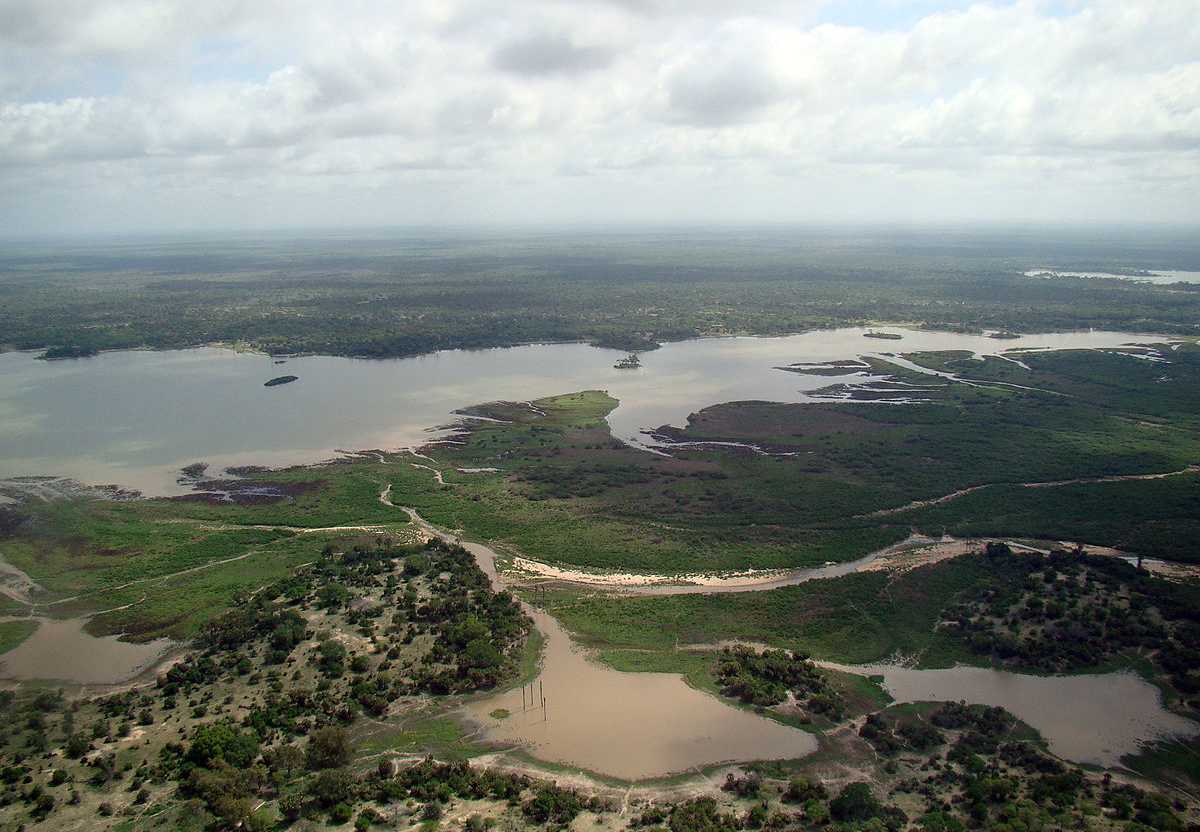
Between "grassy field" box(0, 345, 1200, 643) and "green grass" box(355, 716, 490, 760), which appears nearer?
"green grass" box(355, 716, 490, 760)

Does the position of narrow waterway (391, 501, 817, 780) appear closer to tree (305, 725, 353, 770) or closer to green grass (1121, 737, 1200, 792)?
tree (305, 725, 353, 770)

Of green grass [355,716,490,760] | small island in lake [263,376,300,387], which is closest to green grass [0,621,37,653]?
green grass [355,716,490,760]

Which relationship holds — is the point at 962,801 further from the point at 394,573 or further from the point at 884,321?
the point at 884,321

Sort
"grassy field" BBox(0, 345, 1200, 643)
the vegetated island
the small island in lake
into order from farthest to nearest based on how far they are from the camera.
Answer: the vegetated island, the small island in lake, "grassy field" BBox(0, 345, 1200, 643)

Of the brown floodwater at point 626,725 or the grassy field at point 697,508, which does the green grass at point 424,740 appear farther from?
the grassy field at point 697,508

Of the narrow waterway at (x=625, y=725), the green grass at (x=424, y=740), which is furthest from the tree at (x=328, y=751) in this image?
the narrow waterway at (x=625, y=725)

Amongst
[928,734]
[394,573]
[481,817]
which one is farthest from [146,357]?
[928,734]

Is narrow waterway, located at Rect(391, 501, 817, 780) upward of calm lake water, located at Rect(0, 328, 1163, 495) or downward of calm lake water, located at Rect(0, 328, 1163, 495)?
downward

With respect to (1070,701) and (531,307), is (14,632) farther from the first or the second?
(531,307)
